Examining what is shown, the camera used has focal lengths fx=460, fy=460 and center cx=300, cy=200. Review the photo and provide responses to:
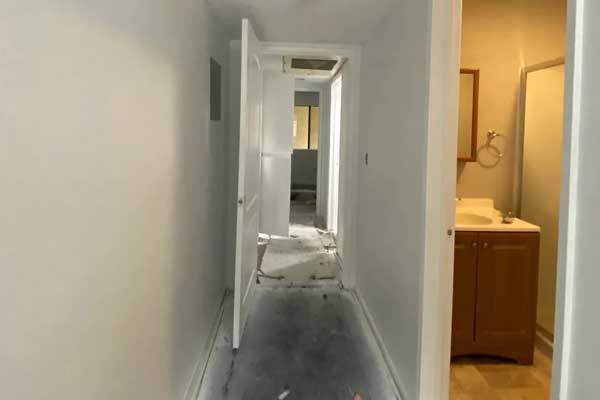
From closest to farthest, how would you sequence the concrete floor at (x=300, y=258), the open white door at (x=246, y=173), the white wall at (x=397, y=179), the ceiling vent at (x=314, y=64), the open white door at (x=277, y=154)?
1. the white wall at (x=397, y=179)
2. the open white door at (x=246, y=173)
3. the concrete floor at (x=300, y=258)
4. the ceiling vent at (x=314, y=64)
5. the open white door at (x=277, y=154)

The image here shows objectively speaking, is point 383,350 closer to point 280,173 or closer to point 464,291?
point 464,291

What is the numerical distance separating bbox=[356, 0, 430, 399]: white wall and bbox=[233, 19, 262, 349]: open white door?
805mm

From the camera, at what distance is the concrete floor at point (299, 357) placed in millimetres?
2328

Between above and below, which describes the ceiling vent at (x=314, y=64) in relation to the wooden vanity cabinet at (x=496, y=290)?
above

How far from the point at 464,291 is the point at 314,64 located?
3.40m

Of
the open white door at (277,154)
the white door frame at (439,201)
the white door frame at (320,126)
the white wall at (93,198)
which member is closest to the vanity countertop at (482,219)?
the white door frame at (439,201)

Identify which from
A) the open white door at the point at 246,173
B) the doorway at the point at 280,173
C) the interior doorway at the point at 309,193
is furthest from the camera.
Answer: the interior doorway at the point at 309,193

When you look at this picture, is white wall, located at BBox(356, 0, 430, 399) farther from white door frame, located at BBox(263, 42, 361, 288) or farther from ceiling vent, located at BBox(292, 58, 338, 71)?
ceiling vent, located at BBox(292, 58, 338, 71)

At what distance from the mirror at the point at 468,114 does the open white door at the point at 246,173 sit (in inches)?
52.9

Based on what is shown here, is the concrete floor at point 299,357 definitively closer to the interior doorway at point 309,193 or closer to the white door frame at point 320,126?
the interior doorway at point 309,193

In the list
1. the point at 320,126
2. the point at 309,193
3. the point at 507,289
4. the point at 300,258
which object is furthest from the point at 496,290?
the point at 309,193

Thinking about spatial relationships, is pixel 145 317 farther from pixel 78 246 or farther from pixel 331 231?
pixel 331 231

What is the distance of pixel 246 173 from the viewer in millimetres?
2770

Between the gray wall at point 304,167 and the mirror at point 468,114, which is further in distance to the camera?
the gray wall at point 304,167
